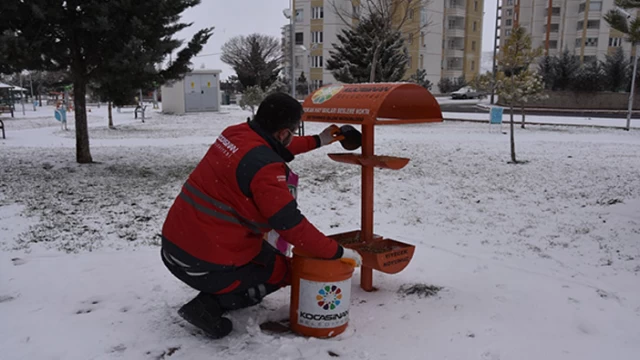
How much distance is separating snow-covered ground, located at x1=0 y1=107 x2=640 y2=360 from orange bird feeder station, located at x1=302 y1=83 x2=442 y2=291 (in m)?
0.33

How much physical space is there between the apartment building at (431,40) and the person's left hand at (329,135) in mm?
46800

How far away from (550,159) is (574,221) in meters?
5.03

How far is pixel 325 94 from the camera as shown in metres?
3.67

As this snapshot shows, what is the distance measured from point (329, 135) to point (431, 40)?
5733cm

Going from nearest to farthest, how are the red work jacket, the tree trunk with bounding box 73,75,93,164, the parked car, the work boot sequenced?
the red work jacket < the work boot < the tree trunk with bounding box 73,75,93,164 < the parked car

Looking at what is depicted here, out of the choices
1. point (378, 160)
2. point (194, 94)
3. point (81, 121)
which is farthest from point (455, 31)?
point (378, 160)

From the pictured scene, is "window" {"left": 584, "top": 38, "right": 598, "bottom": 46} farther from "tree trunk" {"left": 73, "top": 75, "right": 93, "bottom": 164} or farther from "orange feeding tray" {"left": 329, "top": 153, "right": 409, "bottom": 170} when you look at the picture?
"orange feeding tray" {"left": 329, "top": 153, "right": 409, "bottom": 170}

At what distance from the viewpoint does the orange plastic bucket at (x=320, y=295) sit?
2688 millimetres

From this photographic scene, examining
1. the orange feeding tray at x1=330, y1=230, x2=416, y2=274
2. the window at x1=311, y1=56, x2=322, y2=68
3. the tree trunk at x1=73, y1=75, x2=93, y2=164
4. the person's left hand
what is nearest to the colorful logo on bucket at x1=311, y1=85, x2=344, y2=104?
the person's left hand

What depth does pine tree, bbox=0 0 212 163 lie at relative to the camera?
24.8 feet

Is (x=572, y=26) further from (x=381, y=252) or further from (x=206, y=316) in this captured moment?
(x=206, y=316)

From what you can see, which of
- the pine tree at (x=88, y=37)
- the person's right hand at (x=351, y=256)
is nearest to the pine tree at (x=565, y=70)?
the pine tree at (x=88, y=37)

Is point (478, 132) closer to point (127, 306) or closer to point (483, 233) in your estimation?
point (483, 233)

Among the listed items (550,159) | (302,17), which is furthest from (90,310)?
(302,17)
